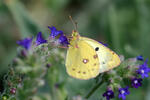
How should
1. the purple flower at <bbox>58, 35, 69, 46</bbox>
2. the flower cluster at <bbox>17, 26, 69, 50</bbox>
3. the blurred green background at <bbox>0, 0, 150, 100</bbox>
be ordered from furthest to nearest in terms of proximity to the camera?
the blurred green background at <bbox>0, 0, 150, 100</bbox>, the purple flower at <bbox>58, 35, 69, 46</bbox>, the flower cluster at <bbox>17, 26, 69, 50</bbox>

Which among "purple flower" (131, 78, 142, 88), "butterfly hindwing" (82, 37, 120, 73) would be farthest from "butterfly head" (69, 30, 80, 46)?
"purple flower" (131, 78, 142, 88)

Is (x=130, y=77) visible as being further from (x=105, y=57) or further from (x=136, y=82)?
(x=105, y=57)

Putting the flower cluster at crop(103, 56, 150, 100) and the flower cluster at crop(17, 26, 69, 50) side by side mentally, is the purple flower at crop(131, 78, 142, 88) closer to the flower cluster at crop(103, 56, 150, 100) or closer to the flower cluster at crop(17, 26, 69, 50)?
the flower cluster at crop(103, 56, 150, 100)

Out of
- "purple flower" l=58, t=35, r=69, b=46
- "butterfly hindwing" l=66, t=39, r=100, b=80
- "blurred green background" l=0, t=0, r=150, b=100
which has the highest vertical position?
"blurred green background" l=0, t=0, r=150, b=100

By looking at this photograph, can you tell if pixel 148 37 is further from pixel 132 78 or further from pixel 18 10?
pixel 18 10

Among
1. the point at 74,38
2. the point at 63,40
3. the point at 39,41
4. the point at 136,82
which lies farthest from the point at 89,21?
the point at 39,41

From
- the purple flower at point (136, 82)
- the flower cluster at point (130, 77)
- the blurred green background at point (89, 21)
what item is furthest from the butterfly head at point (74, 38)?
the blurred green background at point (89, 21)

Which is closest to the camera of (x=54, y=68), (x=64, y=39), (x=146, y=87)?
(x=64, y=39)

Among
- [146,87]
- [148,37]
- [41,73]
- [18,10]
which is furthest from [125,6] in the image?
[41,73]
